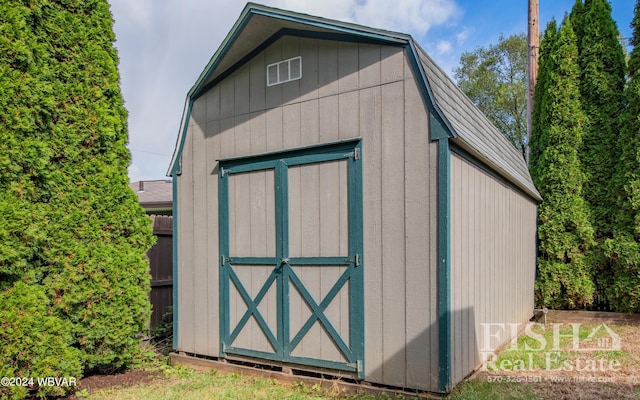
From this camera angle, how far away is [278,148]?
13.9 feet

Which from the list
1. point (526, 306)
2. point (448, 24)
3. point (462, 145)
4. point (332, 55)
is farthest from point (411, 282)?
point (448, 24)

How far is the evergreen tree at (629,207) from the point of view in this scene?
6.56 metres

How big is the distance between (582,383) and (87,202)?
4.81m

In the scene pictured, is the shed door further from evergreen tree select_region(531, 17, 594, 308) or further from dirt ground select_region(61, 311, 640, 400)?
evergreen tree select_region(531, 17, 594, 308)

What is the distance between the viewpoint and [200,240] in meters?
4.77

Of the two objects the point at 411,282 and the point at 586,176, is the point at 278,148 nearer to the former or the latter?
the point at 411,282

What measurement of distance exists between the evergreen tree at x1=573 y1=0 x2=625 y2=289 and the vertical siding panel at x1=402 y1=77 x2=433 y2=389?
5172mm

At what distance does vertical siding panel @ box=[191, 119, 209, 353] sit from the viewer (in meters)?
4.71

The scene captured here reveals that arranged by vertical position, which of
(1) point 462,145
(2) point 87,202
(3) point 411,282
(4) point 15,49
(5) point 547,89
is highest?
(5) point 547,89

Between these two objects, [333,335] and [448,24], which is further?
[448,24]

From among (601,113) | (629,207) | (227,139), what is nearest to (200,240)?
(227,139)

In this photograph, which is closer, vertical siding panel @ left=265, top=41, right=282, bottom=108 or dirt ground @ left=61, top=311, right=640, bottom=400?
dirt ground @ left=61, top=311, right=640, bottom=400

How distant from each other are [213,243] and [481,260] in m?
2.73

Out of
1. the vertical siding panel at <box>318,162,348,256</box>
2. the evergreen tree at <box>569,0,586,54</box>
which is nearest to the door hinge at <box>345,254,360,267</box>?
the vertical siding panel at <box>318,162,348,256</box>
